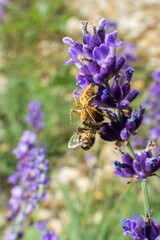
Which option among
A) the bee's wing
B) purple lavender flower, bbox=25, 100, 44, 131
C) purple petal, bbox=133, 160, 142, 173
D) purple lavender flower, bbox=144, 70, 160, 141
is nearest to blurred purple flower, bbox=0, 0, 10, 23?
purple lavender flower, bbox=25, 100, 44, 131

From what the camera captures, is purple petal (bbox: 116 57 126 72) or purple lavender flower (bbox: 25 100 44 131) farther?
purple lavender flower (bbox: 25 100 44 131)

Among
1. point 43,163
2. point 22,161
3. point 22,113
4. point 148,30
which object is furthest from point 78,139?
point 148,30

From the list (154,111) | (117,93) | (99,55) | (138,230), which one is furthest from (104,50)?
(154,111)

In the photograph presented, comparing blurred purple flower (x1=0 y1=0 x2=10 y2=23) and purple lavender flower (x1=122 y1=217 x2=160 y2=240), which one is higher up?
blurred purple flower (x1=0 y1=0 x2=10 y2=23)

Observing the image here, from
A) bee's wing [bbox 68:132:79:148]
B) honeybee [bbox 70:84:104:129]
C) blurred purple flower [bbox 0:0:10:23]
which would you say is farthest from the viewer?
blurred purple flower [bbox 0:0:10:23]

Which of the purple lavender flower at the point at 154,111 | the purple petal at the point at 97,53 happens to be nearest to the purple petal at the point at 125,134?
the purple petal at the point at 97,53

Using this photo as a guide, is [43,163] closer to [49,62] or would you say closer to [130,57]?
[130,57]

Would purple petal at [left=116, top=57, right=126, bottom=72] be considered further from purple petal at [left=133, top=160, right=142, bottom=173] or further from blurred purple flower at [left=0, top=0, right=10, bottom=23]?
blurred purple flower at [left=0, top=0, right=10, bottom=23]
